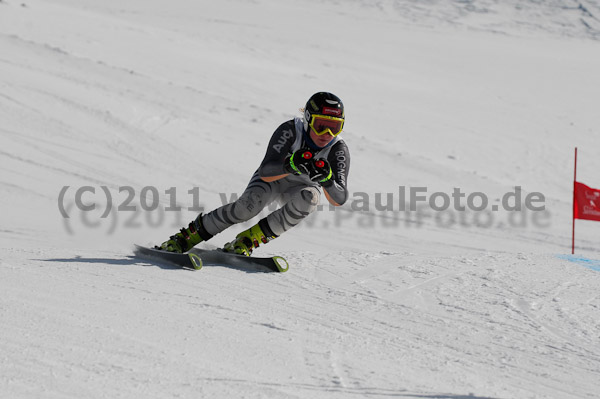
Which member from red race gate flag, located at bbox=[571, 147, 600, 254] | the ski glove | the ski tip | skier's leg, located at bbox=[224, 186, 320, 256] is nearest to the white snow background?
the ski tip

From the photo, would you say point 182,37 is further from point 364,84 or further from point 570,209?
point 570,209

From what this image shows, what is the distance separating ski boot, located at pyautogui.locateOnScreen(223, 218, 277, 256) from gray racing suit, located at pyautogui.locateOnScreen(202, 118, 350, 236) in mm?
24

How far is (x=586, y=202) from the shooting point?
8.01 meters

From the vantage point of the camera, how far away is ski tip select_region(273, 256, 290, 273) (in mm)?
5258

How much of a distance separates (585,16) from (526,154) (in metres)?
22.6

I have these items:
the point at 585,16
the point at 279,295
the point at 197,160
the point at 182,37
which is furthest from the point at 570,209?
the point at 585,16

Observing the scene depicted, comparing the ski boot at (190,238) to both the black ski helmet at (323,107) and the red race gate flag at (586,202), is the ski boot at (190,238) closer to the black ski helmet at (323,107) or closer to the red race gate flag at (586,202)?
the black ski helmet at (323,107)

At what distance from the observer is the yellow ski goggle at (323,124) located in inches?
211

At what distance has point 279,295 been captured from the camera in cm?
453

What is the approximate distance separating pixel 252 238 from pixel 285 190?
49 cm

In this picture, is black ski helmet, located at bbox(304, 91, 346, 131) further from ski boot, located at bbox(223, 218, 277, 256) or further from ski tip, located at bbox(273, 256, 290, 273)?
ski tip, located at bbox(273, 256, 290, 273)

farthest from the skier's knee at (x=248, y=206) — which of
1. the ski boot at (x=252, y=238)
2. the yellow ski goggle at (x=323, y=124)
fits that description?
the yellow ski goggle at (x=323, y=124)

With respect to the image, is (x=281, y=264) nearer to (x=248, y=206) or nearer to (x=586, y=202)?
(x=248, y=206)

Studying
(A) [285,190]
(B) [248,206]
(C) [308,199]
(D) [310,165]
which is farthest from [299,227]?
A: (D) [310,165]
